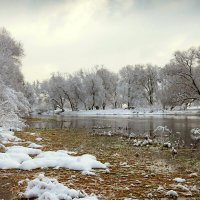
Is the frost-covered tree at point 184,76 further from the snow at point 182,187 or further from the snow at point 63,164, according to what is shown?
the snow at point 182,187

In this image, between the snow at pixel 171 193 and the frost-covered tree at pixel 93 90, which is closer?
the snow at pixel 171 193

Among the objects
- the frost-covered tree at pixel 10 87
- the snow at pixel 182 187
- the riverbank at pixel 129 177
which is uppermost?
the frost-covered tree at pixel 10 87

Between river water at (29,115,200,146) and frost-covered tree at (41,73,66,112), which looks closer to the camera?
river water at (29,115,200,146)

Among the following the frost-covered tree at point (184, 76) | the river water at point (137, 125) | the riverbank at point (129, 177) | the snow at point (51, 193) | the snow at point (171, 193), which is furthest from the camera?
the frost-covered tree at point (184, 76)

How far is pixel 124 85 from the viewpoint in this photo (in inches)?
3846

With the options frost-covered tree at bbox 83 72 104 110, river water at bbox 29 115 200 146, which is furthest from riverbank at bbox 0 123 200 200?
frost-covered tree at bbox 83 72 104 110

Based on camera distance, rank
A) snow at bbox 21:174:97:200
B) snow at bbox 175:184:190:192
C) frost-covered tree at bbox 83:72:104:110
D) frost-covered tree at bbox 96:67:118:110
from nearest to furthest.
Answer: snow at bbox 21:174:97:200, snow at bbox 175:184:190:192, frost-covered tree at bbox 83:72:104:110, frost-covered tree at bbox 96:67:118:110

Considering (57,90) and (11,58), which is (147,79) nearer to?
(57,90)

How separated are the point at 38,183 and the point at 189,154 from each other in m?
9.24

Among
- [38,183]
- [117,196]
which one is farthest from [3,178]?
[117,196]

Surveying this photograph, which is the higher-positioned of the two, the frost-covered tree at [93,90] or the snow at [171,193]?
Answer: the frost-covered tree at [93,90]

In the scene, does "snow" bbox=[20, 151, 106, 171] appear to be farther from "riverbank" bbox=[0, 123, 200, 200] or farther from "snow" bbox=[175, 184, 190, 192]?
"snow" bbox=[175, 184, 190, 192]

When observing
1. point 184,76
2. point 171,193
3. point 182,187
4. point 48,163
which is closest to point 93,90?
point 184,76

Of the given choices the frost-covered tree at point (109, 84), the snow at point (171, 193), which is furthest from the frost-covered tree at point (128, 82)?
the snow at point (171, 193)
